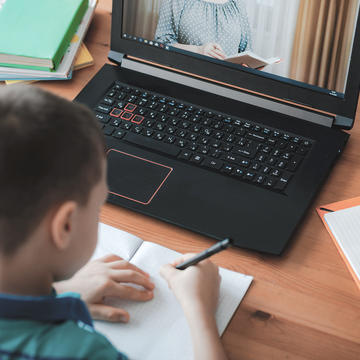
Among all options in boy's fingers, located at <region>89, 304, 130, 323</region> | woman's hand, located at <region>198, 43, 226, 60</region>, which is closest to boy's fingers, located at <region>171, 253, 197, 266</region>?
boy's fingers, located at <region>89, 304, 130, 323</region>

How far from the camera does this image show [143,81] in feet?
3.47

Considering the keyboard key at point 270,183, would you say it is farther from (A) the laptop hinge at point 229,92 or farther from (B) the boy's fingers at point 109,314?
(B) the boy's fingers at point 109,314

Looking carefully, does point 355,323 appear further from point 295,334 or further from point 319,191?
point 319,191

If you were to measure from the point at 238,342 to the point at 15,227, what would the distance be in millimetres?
342

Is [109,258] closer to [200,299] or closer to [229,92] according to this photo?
[200,299]

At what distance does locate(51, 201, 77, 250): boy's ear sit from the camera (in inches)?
20.3

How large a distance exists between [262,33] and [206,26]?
0.11 m

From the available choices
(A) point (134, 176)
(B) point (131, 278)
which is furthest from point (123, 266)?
(A) point (134, 176)

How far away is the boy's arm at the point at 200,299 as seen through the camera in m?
0.66

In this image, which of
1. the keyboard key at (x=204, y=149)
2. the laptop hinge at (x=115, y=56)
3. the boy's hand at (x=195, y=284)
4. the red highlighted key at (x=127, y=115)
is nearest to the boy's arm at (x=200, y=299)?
the boy's hand at (x=195, y=284)

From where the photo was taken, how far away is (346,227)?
83 cm

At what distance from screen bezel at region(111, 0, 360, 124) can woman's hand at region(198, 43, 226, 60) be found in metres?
0.01

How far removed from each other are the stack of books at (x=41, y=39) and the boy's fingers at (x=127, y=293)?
1.75ft

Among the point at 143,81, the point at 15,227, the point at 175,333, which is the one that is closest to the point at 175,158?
the point at 143,81
